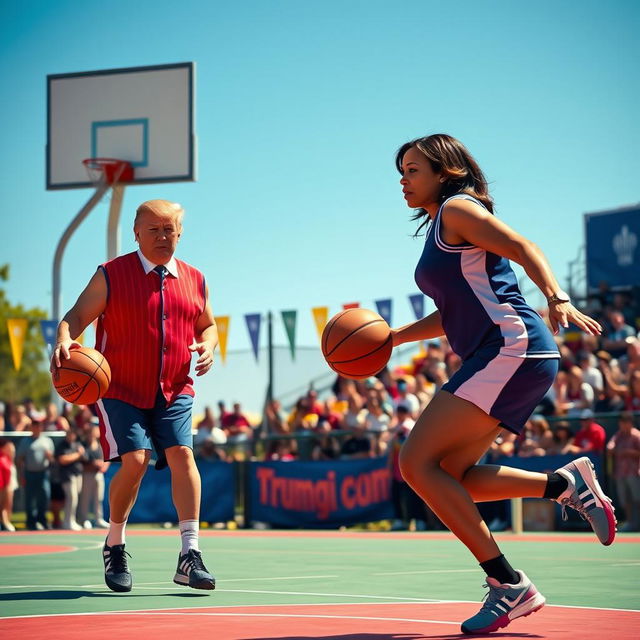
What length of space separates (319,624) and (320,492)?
13.7m

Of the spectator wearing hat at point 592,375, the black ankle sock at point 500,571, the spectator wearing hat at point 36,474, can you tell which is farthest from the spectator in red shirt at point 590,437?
the black ankle sock at point 500,571

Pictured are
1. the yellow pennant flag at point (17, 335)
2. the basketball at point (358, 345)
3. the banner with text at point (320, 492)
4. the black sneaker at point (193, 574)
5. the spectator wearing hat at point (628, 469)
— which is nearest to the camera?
the basketball at point (358, 345)

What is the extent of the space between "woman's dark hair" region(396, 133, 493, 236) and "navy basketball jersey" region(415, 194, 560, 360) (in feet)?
0.57

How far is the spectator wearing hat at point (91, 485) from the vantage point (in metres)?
20.8

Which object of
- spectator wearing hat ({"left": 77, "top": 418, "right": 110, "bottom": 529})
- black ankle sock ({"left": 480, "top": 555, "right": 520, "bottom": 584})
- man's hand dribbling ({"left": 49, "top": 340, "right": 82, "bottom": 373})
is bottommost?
spectator wearing hat ({"left": 77, "top": 418, "right": 110, "bottom": 529})

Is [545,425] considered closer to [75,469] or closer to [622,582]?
[75,469]

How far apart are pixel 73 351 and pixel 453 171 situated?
8.06 feet

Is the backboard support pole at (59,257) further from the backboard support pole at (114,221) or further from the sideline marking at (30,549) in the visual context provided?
the sideline marking at (30,549)

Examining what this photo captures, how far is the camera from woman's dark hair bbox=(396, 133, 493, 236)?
5.61 meters

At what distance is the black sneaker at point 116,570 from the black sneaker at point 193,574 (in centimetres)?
Result: 33

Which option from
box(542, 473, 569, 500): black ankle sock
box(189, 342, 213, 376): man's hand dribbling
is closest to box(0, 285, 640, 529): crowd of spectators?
box(189, 342, 213, 376): man's hand dribbling

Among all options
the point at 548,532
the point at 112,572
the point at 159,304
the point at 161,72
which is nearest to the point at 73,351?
the point at 159,304

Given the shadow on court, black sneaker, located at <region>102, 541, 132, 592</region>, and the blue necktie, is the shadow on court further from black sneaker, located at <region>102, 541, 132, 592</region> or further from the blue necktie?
the blue necktie

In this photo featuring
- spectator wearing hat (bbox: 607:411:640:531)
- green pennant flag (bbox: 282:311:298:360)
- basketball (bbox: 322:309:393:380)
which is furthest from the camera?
green pennant flag (bbox: 282:311:298:360)
